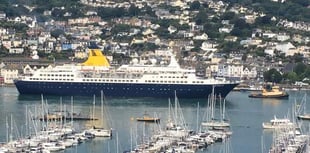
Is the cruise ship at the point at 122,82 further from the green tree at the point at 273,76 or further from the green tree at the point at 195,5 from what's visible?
the green tree at the point at 195,5

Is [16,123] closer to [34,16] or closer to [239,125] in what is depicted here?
[239,125]

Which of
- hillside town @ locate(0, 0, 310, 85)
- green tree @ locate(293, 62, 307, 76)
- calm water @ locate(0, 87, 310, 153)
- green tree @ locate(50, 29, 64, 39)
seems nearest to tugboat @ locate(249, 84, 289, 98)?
calm water @ locate(0, 87, 310, 153)

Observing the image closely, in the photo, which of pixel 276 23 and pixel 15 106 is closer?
pixel 15 106

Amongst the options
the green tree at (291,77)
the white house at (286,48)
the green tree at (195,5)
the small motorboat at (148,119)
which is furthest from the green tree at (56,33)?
the small motorboat at (148,119)

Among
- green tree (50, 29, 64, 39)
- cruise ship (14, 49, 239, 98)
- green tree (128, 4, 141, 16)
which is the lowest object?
cruise ship (14, 49, 239, 98)

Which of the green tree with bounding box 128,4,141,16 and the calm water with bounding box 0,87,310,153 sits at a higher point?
the green tree with bounding box 128,4,141,16

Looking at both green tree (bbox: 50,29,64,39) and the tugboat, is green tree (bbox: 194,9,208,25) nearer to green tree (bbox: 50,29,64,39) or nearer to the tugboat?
green tree (bbox: 50,29,64,39)

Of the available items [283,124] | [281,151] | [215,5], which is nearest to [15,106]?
[283,124]

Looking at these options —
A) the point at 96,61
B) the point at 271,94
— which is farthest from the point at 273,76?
the point at 96,61
